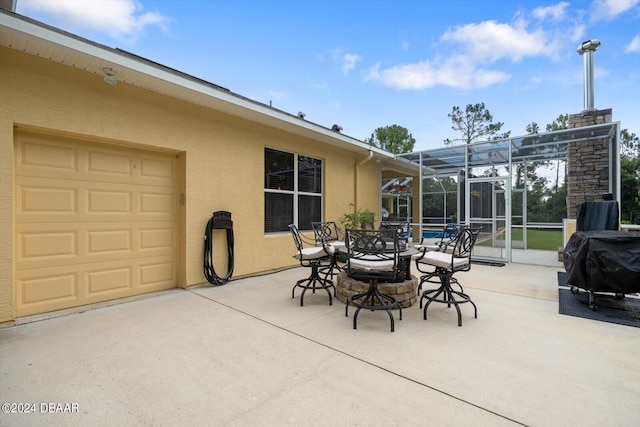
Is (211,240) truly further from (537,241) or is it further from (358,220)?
(537,241)

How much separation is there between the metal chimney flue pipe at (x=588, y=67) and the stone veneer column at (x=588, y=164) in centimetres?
34

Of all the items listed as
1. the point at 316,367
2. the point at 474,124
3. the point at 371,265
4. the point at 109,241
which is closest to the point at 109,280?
the point at 109,241

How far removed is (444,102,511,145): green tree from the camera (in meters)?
22.2

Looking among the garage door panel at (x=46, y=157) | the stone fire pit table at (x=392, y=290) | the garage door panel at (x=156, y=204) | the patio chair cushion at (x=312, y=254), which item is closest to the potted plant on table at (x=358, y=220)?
the patio chair cushion at (x=312, y=254)

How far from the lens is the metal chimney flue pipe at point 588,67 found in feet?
22.9

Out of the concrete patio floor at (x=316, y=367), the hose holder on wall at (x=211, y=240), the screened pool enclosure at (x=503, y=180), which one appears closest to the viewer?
the concrete patio floor at (x=316, y=367)

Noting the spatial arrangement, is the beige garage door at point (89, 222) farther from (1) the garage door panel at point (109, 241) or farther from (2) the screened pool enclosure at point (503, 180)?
(2) the screened pool enclosure at point (503, 180)

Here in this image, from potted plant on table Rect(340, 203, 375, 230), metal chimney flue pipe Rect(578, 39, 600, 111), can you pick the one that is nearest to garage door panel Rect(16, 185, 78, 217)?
potted plant on table Rect(340, 203, 375, 230)

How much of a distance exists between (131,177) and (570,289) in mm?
6628

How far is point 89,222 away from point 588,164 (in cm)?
1003

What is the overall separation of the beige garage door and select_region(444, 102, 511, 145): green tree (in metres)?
23.6

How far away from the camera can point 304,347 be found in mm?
2514

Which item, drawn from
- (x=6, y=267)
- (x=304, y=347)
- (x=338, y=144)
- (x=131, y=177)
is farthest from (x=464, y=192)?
(x=6, y=267)

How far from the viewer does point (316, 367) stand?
2.18 m
